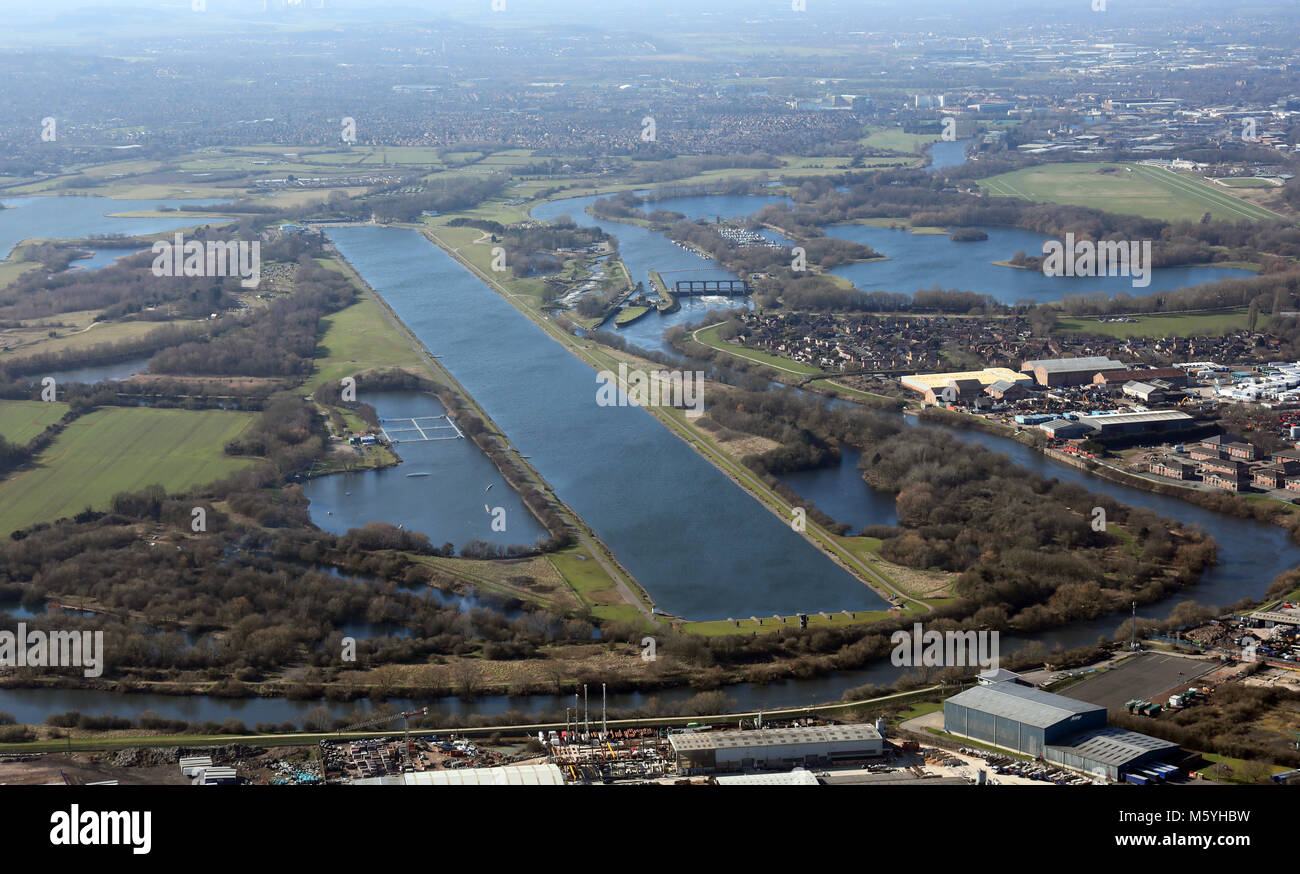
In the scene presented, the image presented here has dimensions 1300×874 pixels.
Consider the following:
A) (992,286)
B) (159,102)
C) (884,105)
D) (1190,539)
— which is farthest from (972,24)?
(1190,539)

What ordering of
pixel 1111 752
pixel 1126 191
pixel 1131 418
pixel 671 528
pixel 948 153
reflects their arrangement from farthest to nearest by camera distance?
1. pixel 948 153
2. pixel 1126 191
3. pixel 1131 418
4. pixel 671 528
5. pixel 1111 752

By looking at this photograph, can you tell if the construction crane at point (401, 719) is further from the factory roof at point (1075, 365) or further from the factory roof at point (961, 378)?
the factory roof at point (1075, 365)

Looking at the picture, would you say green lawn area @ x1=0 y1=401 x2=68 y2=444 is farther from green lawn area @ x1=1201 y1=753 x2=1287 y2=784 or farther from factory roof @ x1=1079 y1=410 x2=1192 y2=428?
green lawn area @ x1=1201 y1=753 x2=1287 y2=784

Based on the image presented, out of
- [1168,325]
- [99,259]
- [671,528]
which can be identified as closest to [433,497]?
[671,528]

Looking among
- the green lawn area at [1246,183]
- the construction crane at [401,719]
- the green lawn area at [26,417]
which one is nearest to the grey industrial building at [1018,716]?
the construction crane at [401,719]

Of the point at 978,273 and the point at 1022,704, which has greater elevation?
the point at 978,273

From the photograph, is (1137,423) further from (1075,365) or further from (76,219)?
(76,219)

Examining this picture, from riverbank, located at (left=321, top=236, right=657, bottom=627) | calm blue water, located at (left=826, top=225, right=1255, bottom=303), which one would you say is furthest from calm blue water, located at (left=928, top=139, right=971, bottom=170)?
riverbank, located at (left=321, top=236, right=657, bottom=627)
